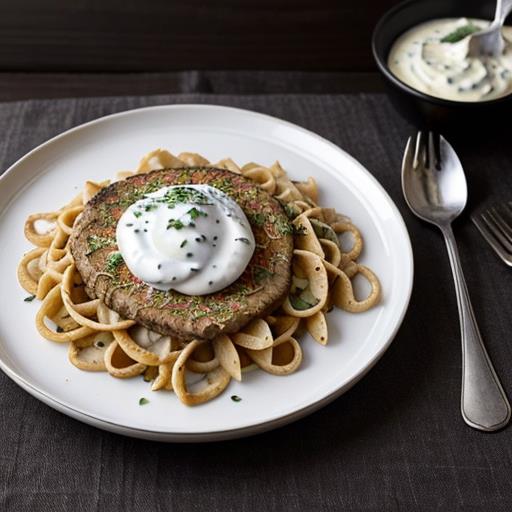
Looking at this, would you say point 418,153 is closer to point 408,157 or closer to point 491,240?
point 408,157

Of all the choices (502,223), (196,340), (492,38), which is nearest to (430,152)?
(502,223)

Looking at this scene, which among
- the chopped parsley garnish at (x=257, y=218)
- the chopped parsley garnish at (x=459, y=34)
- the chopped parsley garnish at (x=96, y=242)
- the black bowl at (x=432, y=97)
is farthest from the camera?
the chopped parsley garnish at (x=459, y=34)

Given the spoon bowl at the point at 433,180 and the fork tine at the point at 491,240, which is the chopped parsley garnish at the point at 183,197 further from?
the fork tine at the point at 491,240

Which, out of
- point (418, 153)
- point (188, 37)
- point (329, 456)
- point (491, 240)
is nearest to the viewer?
point (329, 456)

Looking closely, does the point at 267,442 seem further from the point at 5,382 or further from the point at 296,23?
the point at 296,23

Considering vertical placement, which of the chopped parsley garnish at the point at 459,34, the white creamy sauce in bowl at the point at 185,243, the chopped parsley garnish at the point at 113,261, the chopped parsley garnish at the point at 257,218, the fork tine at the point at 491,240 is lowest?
the fork tine at the point at 491,240

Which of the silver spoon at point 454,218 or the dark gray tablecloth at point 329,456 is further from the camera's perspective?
the silver spoon at point 454,218

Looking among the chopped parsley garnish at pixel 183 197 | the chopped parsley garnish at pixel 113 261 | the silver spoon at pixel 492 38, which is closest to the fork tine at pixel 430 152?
the silver spoon at pixel 492 38
